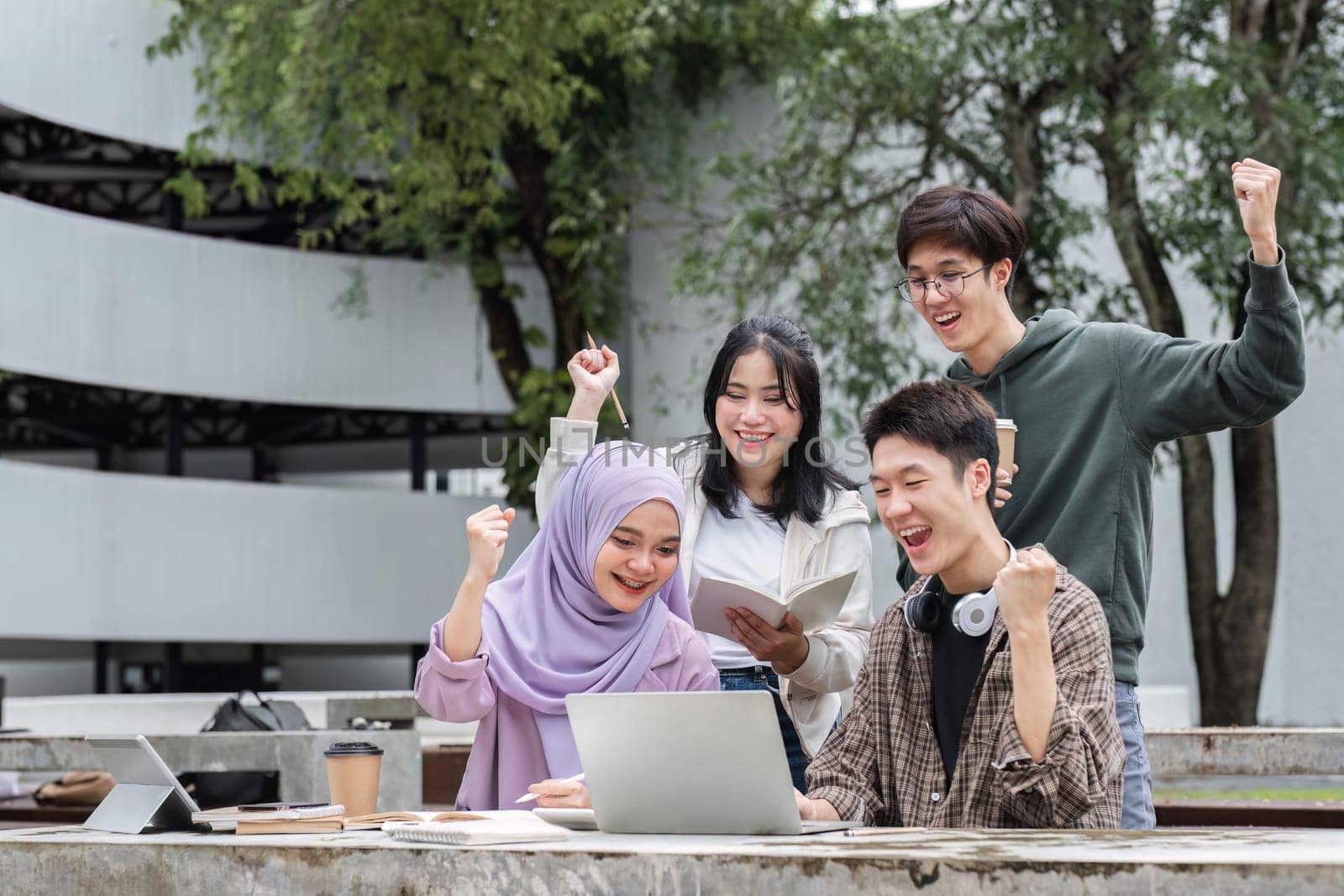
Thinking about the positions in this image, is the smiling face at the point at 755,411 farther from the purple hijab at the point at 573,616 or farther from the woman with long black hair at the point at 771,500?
the purple hijab at the point at 573,616

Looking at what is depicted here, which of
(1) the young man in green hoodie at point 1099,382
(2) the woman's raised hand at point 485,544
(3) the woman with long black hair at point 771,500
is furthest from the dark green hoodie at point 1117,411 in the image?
(2) the woman's raised hand at point 485,544

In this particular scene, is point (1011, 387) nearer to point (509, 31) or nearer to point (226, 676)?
point (509, 31)

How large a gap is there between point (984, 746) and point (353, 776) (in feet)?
4.66

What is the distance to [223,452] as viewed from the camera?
728 inches

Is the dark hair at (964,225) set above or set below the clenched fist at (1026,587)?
above

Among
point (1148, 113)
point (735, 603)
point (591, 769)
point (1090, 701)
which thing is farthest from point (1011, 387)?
point (1148, 113)

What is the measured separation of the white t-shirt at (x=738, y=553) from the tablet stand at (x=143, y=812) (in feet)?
4.22

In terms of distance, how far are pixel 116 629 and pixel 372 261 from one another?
392 cm

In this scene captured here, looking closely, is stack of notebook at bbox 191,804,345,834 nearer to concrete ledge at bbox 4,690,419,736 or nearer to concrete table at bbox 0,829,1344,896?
concrete table at bbox 0,829,1344,896

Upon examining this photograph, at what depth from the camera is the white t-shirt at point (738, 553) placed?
3369mm

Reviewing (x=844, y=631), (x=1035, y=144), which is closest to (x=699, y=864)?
(x=844, y=631)

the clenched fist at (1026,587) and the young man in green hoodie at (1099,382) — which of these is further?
the young man in green hoodie at (1099,382)

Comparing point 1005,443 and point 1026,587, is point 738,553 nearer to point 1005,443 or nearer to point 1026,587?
point 1005,443

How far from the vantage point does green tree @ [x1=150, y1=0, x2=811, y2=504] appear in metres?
11.1
